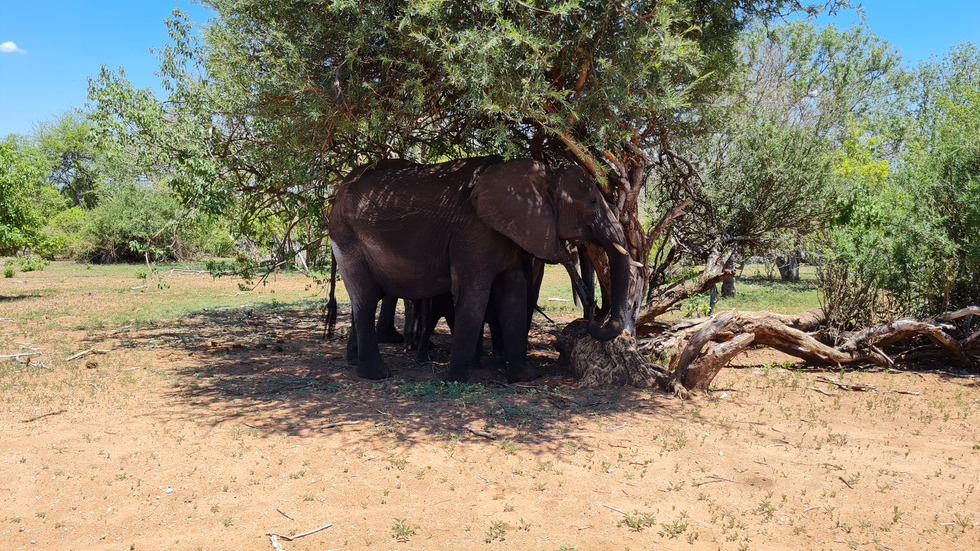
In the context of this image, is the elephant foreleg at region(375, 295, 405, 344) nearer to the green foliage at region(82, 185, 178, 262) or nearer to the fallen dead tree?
the fallen dead tree

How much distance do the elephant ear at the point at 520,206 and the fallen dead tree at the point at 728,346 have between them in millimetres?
1689

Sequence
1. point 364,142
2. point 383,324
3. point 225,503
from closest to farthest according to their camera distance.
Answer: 1. point 225,503
2. point 364,142
3. point 383,324

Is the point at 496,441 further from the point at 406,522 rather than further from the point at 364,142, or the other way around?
the point at 364,142

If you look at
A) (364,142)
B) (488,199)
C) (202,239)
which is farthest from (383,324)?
(202,239)

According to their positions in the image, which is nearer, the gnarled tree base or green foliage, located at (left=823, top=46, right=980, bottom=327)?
the gnarled tree base

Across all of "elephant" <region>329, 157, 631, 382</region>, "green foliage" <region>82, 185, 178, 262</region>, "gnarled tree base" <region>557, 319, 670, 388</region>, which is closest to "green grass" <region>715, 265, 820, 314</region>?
"gnarled tree base" <region>557, 319, 670, 388</region>

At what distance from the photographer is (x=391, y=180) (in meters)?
9.03

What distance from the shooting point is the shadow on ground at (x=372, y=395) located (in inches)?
274

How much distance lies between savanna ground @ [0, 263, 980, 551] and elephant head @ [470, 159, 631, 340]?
1.51 meters

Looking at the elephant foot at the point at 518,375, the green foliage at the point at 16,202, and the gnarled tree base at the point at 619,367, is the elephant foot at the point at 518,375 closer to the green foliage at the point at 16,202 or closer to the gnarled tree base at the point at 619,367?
the gnarled tree base at the point at 619,367

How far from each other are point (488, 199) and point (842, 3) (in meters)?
4.95

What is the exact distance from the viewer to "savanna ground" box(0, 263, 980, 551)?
4879mm

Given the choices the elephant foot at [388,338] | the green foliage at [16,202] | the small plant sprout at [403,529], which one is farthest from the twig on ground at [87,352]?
the green foliage at [16,202]

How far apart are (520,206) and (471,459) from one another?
3.39 m
